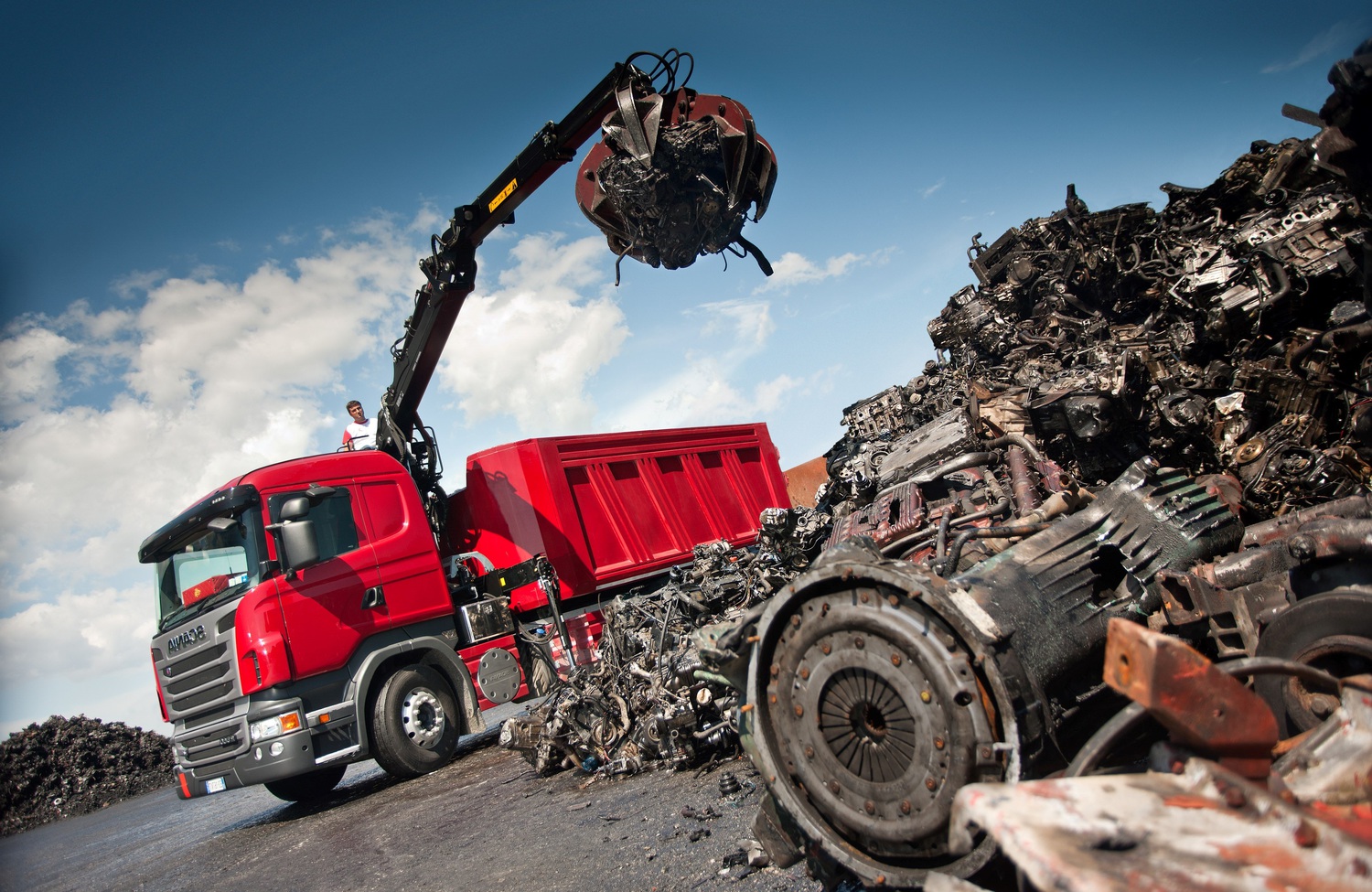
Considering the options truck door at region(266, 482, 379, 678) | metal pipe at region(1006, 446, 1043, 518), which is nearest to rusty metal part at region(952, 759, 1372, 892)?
metal pipe at region(1006, 446, 1043, 518)

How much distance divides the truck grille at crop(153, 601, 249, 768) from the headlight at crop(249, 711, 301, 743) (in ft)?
0.20

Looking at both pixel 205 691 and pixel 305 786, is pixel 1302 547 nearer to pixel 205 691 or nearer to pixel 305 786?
pixel 205 691

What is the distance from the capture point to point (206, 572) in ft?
19.2

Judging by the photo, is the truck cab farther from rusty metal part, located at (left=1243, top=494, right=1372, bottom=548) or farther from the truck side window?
rusty metal part, located at (left=1243, top=494, right=1372, bottom=548)

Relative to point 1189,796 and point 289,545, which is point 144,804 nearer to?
point 289,545

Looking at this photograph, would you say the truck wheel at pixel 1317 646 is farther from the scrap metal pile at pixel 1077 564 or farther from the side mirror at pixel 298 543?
the side mirror at pixel 298 543

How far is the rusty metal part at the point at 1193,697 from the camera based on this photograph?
4.14 ft

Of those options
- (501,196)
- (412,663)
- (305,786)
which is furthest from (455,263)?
(305,786)

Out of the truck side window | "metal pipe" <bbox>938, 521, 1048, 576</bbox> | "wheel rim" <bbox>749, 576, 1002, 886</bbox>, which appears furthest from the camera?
the truck side window

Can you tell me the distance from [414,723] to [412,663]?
19.0 inches

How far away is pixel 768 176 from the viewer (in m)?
5.22

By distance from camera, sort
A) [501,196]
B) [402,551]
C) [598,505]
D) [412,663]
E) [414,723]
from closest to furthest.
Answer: [414,723]
[412,663]
[402,551]
[501,196]
[598,505]

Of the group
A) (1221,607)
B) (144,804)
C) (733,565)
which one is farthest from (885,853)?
(144,804)

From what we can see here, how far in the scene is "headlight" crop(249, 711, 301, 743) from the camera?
524 centimetres
